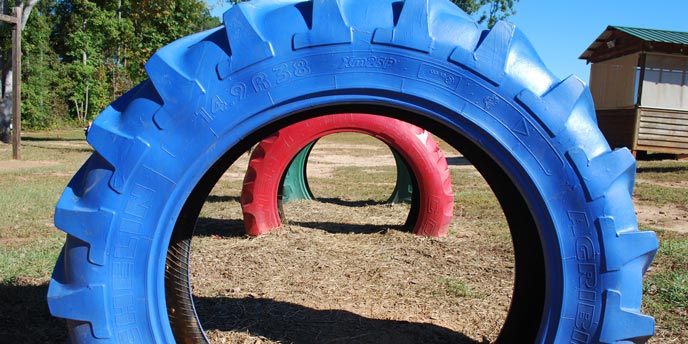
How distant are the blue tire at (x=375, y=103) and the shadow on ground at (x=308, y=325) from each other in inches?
58.2

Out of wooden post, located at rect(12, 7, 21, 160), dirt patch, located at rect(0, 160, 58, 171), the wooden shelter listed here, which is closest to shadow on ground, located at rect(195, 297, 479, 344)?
dirt patch, located at rect(0, 160, 58, 171)

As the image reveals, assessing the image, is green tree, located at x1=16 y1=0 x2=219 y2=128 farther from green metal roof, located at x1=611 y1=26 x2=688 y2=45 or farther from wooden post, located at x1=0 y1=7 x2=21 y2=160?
green metal roof, located at x1=611 y1=26 x2=688 y2=45

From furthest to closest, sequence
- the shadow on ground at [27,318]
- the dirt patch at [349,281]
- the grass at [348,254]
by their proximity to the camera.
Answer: the grass at [348,254] → the dirt patch at [349,281] → the shadow on ground at [27,318]

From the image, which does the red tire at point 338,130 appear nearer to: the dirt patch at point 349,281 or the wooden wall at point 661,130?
the dirt patch at point 349,281

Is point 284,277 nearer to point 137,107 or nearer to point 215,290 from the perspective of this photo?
point 215,290

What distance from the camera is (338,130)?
6.32 m

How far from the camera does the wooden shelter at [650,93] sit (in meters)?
16.4

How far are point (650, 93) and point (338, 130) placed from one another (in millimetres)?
14204

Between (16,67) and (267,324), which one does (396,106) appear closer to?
(267,324)

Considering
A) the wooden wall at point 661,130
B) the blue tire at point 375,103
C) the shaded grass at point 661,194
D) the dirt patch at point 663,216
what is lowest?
the dirt patch at point 663,216

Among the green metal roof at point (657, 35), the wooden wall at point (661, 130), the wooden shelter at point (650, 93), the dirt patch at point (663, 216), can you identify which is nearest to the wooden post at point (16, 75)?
the dirt patch at point (663, 216)

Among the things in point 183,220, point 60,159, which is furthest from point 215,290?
point 60,159

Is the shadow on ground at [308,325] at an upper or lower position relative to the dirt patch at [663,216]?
lower

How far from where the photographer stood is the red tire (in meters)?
6.19
